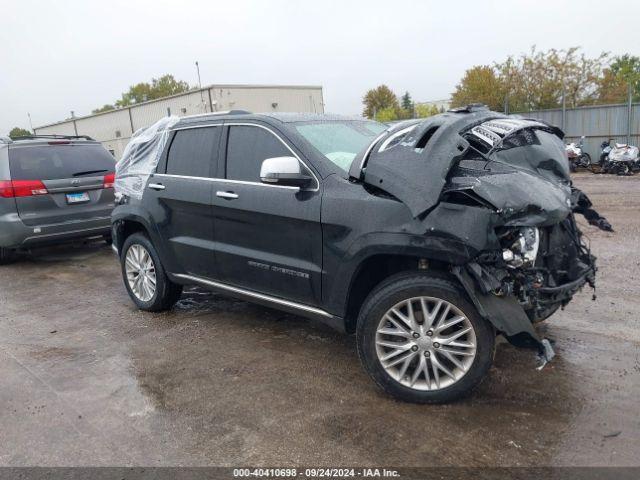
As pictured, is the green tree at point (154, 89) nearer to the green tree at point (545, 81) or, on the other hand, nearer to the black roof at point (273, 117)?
the green tree at point (545, 81)

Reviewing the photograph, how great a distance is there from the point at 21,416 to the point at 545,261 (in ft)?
11.6

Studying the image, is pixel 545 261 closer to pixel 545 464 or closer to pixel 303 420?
pixel 545 464

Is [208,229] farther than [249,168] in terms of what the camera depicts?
Yes

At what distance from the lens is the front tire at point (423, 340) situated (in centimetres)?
320

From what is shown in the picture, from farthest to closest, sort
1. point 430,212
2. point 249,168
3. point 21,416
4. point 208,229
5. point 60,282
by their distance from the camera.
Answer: point 60,282
point 208,229
point 249,168
point 21,416
point 430,212

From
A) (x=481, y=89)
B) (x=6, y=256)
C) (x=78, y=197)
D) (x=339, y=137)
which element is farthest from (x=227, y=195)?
(x=481, y=89)

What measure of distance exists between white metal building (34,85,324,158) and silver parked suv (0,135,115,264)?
491 inches

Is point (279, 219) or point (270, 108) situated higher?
point (270, 108)

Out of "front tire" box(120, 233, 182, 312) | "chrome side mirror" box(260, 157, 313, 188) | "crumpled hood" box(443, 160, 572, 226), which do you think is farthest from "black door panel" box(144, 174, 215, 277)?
"crumpled hood" box(443, 160, 572, 226)

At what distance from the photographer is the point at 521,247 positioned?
3125 mm

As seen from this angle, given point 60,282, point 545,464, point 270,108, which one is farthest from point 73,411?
point 270,108

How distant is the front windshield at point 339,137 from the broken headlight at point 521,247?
1.24 meters

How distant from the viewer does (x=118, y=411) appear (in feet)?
11.5

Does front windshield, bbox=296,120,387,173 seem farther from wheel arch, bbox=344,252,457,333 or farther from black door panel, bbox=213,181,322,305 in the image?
wheel arch, bbox=344,252,457,333
